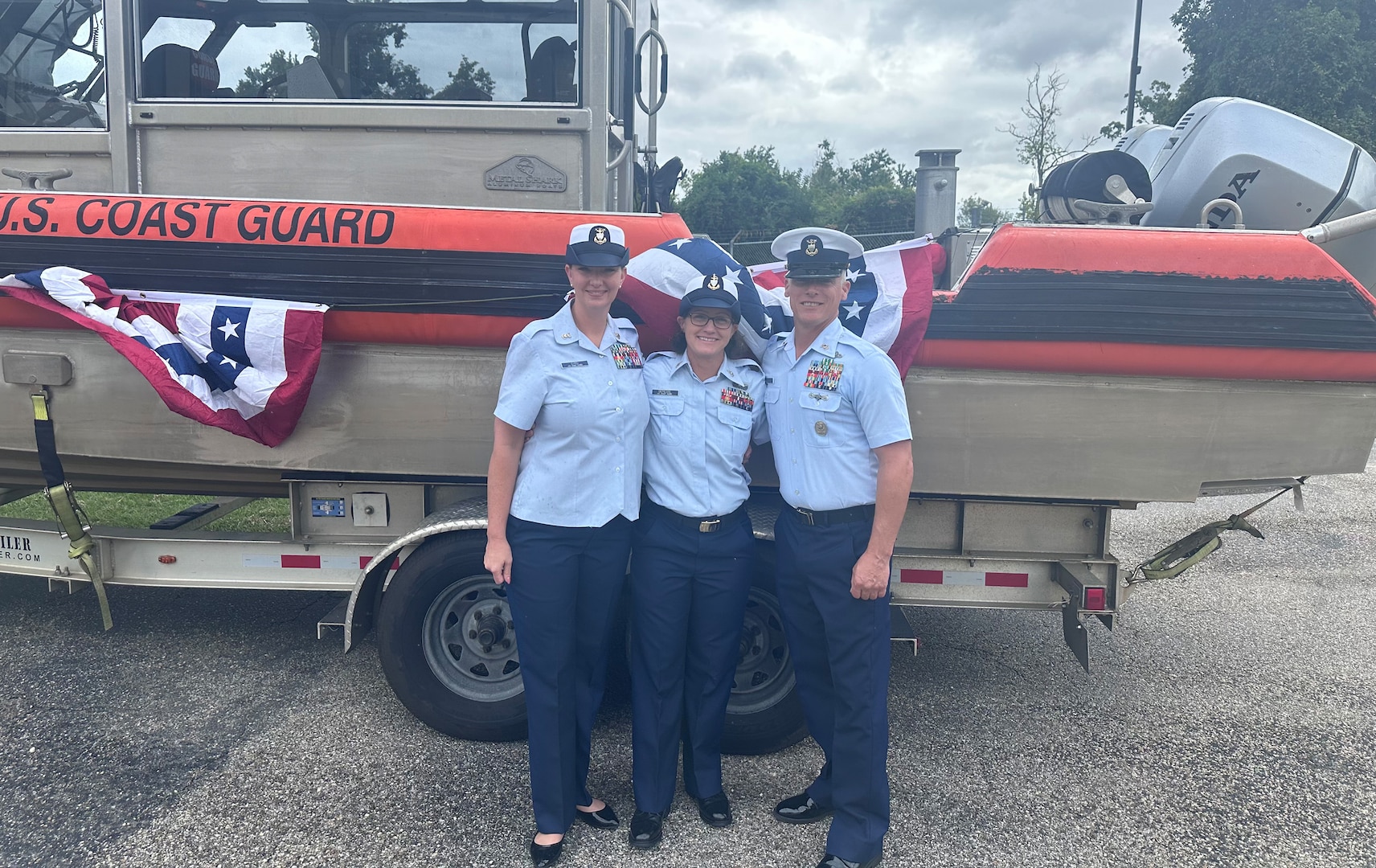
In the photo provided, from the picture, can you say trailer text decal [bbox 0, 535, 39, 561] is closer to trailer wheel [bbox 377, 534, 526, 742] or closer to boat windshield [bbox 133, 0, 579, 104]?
trailer wheel [bbox 377, 534, 526, 742]

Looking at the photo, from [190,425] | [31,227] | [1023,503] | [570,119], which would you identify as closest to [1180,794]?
[1023,503]

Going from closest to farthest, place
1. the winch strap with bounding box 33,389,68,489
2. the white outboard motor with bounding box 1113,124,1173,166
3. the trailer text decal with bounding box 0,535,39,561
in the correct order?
the winch strap with bounding box 33,389,68,489
the trailer text decal with bounding box 0,535,39,561
the white outboard motor with bounding box 1113,124,1173,166

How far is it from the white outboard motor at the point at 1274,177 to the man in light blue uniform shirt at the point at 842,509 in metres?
1.74

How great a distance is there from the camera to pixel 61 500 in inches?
122

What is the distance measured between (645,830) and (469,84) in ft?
8.27

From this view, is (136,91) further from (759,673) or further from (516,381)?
(759,673)

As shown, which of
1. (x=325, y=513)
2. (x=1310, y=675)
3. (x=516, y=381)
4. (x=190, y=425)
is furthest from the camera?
(x=1310, y=675)

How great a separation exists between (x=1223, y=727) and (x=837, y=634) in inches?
74.6

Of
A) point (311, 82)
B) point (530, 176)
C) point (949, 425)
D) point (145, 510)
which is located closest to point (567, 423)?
point (530, 176)

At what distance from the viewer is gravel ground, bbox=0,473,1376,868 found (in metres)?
2.55

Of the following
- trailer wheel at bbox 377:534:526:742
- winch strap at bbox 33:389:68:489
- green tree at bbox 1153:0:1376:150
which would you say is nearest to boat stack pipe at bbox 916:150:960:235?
trailer wheel at bbox 377:534:526:742

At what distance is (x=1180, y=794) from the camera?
2850 millimetres

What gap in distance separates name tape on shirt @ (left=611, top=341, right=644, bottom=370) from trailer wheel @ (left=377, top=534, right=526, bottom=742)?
2.97 feet

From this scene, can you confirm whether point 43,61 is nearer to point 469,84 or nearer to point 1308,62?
point 469,84
